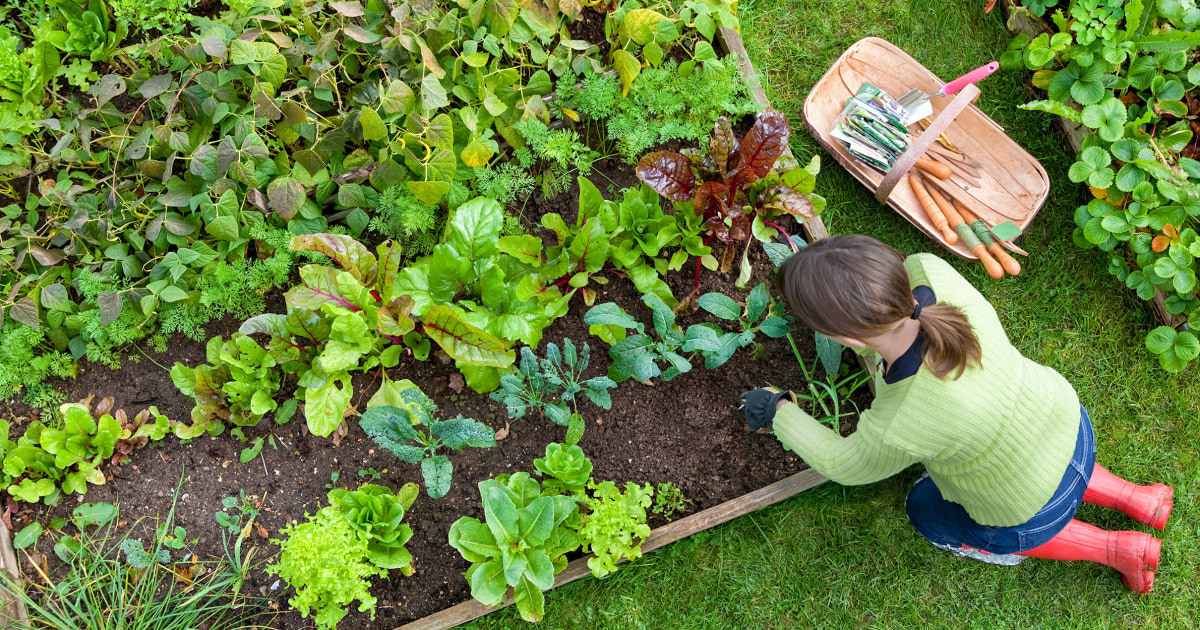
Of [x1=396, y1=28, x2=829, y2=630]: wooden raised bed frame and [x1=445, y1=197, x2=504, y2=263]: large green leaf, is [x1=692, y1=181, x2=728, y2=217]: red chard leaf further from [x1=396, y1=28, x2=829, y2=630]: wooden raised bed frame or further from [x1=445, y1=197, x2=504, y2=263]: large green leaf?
[x1=445, y1=197, x2=504, y2=263]: large green leaf

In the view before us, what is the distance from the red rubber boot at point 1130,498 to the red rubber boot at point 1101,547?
8 cm

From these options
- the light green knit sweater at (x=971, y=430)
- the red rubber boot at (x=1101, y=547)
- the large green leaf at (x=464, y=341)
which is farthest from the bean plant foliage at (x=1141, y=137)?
the large green leaf at (x=464, y=341)

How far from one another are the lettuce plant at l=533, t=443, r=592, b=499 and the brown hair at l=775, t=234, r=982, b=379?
0.86 metres

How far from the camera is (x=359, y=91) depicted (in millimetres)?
2619

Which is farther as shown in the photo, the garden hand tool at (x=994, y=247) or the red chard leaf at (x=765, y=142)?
the garden hand tool at (x=994, y=247)

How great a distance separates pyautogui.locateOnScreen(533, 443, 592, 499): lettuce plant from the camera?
2.40 m

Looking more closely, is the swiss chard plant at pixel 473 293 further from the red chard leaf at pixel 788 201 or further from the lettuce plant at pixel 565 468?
the red chard leaf at pixel 788 201

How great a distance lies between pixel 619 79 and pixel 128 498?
230 cm

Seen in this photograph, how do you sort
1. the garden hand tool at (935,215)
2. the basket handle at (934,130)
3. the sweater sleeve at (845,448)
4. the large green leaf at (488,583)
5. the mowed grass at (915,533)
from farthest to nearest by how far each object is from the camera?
the garden hand tool at (935,215) → the mowed grass at (915,533) → the basket handle at (934,130) → the large green leaf at (488,583) → the sweater sleeve at (845,448)

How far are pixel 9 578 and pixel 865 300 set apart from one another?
285 cm

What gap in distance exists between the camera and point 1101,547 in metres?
2.70

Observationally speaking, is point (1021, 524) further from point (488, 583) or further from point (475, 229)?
point (475, 229)

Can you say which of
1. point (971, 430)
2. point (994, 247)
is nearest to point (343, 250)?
point (971, 430)

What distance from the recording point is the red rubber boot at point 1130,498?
9.04 feet
